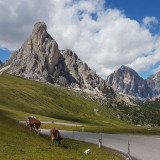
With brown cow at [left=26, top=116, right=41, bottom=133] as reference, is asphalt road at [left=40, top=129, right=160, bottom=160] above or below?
below

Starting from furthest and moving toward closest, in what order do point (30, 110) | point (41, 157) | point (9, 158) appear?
point (30, 110) < point (41, 157) < point (9, 158)

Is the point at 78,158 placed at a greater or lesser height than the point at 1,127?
lesser

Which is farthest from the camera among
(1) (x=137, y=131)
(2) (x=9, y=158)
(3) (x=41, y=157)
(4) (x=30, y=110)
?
(4) (x=30, y=110)

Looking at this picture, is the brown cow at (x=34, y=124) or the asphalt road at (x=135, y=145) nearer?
the asphalt road at (x=135, y=145)

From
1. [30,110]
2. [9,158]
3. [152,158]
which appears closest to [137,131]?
[152,158]

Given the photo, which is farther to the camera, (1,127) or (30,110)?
(30,110)

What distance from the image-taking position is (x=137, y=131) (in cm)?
8894

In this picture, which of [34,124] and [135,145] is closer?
[135,145]

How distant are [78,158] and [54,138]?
35.0 ft

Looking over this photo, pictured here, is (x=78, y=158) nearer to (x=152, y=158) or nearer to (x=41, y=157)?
(x=41, y=157)

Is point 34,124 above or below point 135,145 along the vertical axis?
above

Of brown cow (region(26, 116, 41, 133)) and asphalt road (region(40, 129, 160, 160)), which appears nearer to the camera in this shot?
asphalt road (region(40, 129, 160, 160))

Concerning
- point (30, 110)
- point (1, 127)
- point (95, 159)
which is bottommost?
point (95, 159)

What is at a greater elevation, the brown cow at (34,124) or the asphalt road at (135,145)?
the brown cow at (34,124)
